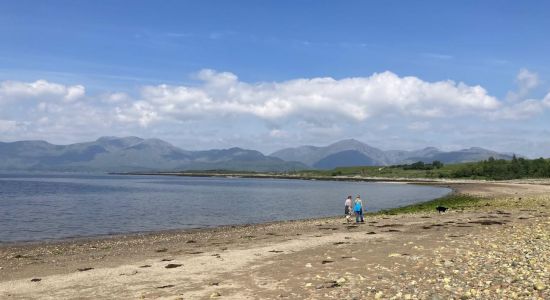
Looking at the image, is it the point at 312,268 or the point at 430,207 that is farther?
the point at 430,207

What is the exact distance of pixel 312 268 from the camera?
2095 cm

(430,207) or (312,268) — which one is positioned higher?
(312,268)

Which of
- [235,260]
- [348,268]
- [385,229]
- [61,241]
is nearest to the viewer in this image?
[348,268]

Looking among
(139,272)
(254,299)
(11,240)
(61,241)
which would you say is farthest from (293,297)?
(11,240)

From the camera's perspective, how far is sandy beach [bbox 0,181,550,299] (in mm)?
16016

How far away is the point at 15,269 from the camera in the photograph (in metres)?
26.0

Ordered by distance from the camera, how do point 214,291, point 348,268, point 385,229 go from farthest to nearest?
point 385,229 < point 348,268 < point 214,291

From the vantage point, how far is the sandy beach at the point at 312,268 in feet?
52.5

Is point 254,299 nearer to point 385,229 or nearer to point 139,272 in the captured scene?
point 139,272

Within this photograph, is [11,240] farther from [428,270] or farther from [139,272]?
[428,270]

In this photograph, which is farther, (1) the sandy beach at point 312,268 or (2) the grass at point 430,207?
(2) the grass at point 430,207

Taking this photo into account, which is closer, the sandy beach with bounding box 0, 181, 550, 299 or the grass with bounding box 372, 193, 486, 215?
the sandy beach with bounding box 0, 181, 550, 299

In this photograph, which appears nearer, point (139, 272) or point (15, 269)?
point (139, 272)

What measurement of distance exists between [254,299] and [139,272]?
8352mm
